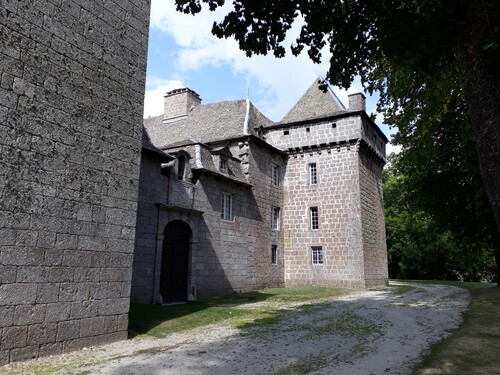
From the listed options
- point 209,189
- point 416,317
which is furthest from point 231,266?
point 416,317

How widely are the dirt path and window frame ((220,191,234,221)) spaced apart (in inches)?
291

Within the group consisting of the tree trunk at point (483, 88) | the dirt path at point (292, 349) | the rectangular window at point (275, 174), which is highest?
the rectangular window at point (275, 174)

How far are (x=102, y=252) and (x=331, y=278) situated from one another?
49.8ft

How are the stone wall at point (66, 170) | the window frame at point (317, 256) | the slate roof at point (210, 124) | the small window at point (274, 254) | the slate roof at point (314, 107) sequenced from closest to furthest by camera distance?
the stone wall at point (66, 170) → the slate roof at point (210, 124) → the small window at point (274, 254) → the window frame at point (317, 256) → the slate roof at point (314, 107)

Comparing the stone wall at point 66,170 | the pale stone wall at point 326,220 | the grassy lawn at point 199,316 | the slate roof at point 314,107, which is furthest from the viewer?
the slate roof at point 314,107

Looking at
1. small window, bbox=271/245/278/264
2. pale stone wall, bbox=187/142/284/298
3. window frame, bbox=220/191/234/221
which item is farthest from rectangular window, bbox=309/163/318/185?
window frame, bbox=220/191/234/221

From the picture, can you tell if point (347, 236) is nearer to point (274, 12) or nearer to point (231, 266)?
point (231, 266)

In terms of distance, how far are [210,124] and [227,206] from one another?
235 inches

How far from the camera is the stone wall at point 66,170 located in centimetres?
633

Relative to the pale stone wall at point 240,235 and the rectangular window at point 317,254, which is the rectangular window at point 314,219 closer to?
the rectangular window at point 317,254

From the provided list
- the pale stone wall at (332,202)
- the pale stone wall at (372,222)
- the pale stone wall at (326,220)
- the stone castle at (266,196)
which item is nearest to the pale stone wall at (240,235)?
the stone castle at (266,196)

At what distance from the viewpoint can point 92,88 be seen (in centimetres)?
779

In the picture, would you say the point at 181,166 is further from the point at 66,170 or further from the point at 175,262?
the point at 66,170

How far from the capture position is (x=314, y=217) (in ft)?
72.0
